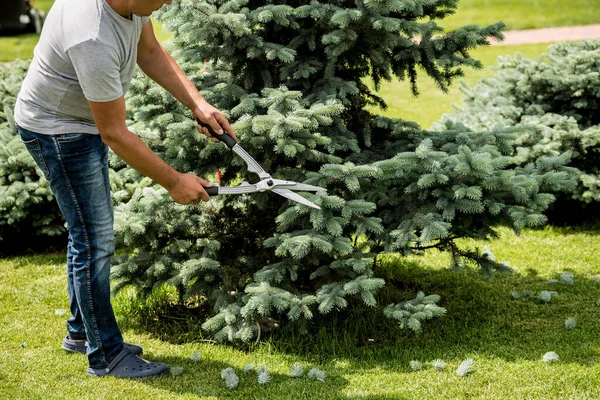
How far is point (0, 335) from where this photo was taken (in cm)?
385

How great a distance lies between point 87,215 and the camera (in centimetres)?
312

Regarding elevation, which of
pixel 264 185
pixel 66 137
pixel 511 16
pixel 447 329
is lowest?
pixel 447 329

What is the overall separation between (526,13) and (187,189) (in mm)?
14509

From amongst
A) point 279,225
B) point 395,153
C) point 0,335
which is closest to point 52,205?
point 0,335

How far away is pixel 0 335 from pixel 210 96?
1686 mm

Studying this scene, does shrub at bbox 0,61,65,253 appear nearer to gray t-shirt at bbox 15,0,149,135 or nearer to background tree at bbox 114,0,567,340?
background tree at bbox 114,0,567,340

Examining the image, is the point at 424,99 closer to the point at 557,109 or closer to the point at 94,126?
the point at 557,109

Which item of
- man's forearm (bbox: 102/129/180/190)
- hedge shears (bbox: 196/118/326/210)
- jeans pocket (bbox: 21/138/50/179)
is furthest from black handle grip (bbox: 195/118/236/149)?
jeans pocket (bbox: 21/138/50/179)

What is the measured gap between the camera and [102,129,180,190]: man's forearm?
2855mm

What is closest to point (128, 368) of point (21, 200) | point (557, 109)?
point (21, 200)

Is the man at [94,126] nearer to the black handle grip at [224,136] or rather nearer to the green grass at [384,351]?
the black handle grip at [224,136]

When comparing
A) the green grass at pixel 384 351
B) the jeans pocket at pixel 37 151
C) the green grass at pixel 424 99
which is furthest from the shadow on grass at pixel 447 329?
the green grass at pixel 424 99

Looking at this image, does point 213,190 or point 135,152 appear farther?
point 213,190

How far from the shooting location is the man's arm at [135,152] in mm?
2799
